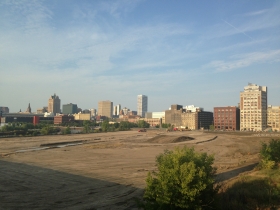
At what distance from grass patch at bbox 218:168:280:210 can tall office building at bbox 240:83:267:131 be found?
138 meters

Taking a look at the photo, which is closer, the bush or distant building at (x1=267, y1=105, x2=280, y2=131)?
the bush

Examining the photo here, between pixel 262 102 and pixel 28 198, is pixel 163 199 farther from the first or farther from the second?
pixel 262 102

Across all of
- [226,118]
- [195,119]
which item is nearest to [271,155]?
[226,118]

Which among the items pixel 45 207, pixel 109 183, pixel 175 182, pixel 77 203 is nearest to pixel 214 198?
pixel 175 182

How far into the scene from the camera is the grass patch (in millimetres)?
15317

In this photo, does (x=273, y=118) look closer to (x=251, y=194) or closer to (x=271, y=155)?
(x=271, y=155)

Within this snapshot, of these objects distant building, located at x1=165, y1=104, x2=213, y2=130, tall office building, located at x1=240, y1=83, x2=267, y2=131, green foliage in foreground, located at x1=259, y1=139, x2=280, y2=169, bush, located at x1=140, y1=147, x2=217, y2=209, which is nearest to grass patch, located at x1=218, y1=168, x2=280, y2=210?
bush, located at x1=140, y1=147, x2=217, y2=209

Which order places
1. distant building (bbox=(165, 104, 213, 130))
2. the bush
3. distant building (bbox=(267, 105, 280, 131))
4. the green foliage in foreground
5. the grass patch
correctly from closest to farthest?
the bush
the grass patch
the green foliage in foreground
distant building (bbox=(267, 105, 280, 131))
distant building (bbox=(165, 104, 213, 130))

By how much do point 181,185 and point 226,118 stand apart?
6147 inches

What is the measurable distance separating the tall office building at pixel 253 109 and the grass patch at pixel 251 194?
138234 millimetres

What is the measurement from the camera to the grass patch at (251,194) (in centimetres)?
1532

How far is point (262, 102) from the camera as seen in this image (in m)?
153

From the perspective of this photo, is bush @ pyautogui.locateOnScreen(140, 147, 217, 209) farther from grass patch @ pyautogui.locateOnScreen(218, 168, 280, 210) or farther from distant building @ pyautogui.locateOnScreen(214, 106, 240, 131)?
distant building @ pyautogui.locateOnScreen(214, 106, 240, 131)

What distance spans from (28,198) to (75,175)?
26.2ft
